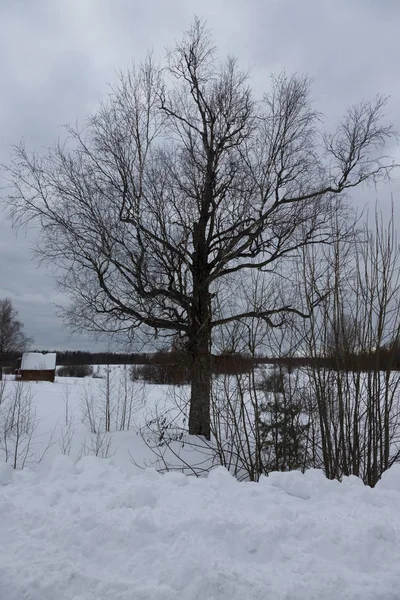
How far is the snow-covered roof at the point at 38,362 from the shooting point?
168ft

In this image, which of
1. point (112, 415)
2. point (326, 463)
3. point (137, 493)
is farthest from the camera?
point (112, 415)

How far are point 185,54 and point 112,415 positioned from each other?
1413cm

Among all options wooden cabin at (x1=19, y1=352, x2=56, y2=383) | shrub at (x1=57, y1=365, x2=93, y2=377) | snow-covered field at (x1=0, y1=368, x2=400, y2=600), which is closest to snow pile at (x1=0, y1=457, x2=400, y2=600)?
snow-covered field at (x1=0, y1=368, x2=400, y2=600)

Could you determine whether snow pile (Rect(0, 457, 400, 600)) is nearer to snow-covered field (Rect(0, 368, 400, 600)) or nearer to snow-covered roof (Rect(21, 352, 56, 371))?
snow-covered field (Rect(0, 368, 400, 600))

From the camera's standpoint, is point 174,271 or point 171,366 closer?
point 171,366

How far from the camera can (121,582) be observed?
119 inches

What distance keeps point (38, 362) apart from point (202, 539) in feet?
171

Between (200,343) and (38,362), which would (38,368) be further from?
(200,343)

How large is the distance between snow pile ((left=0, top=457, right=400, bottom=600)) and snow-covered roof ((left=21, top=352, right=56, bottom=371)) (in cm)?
4922

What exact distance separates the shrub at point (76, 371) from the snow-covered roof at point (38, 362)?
1040 cm

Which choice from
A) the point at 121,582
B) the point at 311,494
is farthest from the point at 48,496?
the point at 311,494

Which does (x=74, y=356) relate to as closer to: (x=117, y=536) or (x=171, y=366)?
Result: (x=171, y=366)

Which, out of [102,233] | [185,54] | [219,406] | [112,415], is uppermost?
[185,54]

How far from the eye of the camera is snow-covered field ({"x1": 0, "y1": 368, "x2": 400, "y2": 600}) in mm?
2969
